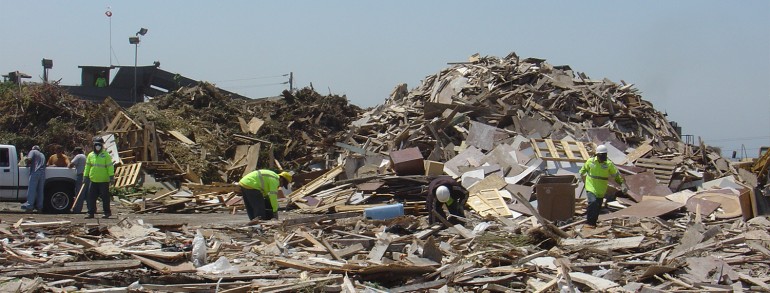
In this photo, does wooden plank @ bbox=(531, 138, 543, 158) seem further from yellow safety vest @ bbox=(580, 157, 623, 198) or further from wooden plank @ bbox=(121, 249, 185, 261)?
wooden plank @ bbox=(121, 249, 185, 261)

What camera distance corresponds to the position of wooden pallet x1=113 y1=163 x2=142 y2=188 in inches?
827

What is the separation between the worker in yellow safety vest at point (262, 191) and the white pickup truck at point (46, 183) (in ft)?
19.1

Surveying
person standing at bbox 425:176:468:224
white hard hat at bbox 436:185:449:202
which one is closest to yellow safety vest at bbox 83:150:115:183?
person standing at bbox 425:176:468:224

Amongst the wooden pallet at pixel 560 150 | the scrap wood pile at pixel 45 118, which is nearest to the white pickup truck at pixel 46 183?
the scrap wood pile at pixel 45 118

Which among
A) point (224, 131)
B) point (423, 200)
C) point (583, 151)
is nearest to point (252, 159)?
point (224, 131)

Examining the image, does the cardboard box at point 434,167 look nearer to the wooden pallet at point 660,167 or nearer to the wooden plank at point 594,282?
the wooden pallet at point 660,167

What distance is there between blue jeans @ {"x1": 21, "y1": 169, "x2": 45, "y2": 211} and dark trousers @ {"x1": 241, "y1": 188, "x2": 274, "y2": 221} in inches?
225

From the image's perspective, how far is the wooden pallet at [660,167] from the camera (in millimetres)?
18188

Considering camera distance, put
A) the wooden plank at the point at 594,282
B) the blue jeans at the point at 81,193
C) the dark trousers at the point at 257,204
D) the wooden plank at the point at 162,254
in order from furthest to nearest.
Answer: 1. the blue jeans at the point at 81,193
2. the dark trousers at the point at 257,204
3. the wooden plank at the point at 162,254
4. the wooden plank at the point at 594,282

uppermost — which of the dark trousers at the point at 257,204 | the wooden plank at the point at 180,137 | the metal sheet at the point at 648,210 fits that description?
the wooden plank at the point at 180,137

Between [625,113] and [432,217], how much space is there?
1173 centimetres

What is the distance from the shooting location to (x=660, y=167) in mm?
18609

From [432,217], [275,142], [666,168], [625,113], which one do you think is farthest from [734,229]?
[275,142]

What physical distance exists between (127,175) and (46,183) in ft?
15.1
